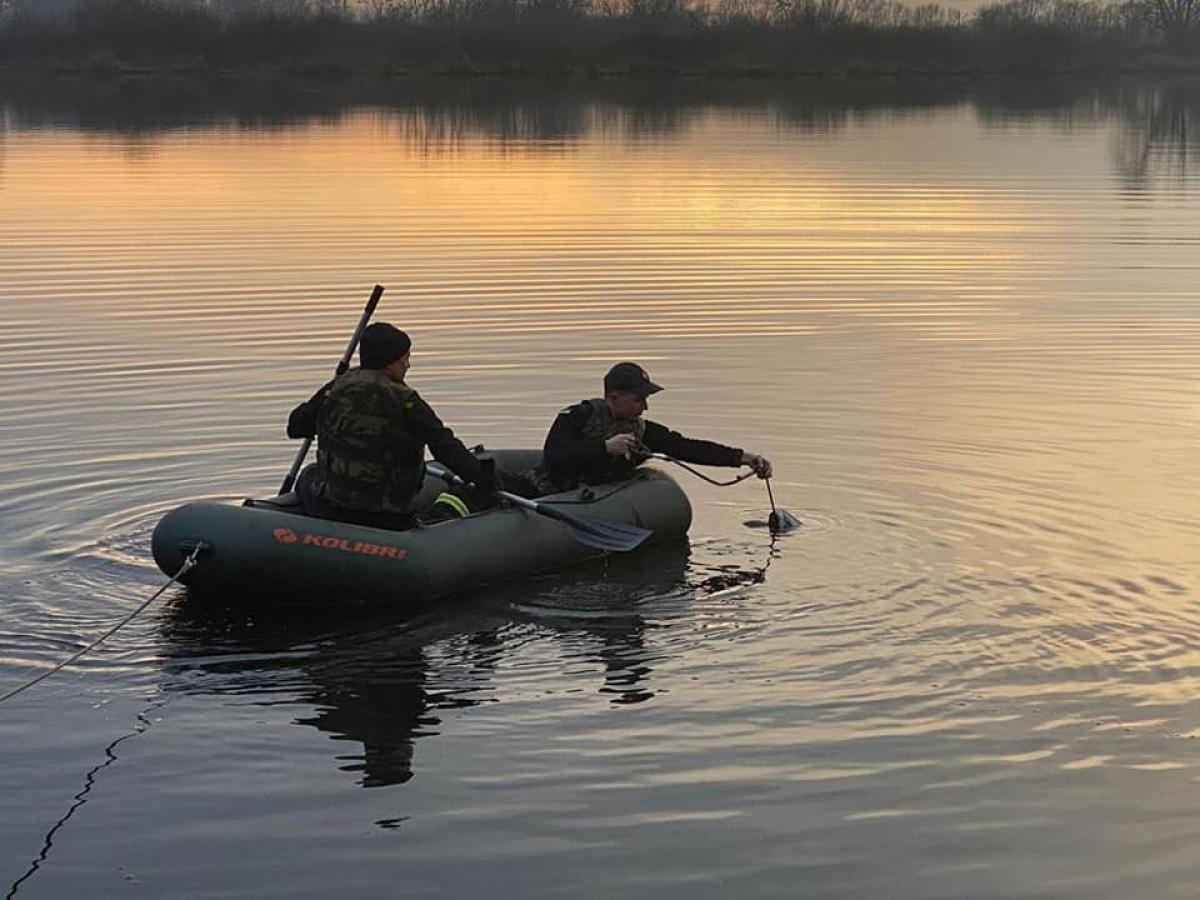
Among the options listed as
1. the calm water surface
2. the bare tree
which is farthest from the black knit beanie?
the bare tree

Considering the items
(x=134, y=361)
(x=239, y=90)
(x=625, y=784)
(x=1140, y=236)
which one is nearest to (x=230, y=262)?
(x=134, y=361)

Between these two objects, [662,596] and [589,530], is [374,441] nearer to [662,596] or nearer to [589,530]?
[589,530]

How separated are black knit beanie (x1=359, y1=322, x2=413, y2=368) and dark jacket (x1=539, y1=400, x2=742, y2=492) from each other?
5.17 ft

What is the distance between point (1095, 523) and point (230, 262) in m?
13.0

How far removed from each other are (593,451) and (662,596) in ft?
3.90

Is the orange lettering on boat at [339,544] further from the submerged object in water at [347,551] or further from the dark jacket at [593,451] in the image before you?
the dark jacket at [593,451]

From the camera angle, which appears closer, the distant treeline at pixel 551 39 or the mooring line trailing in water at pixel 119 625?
the mooring line trailing in water at pixel 119 625

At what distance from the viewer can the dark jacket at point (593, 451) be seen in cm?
1069

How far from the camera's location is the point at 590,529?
33.6ft

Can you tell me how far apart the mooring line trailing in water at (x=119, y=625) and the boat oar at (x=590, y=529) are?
165 centimetres

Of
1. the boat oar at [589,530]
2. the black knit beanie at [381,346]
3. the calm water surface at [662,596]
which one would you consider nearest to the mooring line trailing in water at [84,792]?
the calm water surface at [662,596]

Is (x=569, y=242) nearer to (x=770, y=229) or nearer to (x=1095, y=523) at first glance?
(x=770, y=229)

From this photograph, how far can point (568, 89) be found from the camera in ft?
200

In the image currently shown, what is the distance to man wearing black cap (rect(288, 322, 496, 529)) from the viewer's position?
9.30 meters
